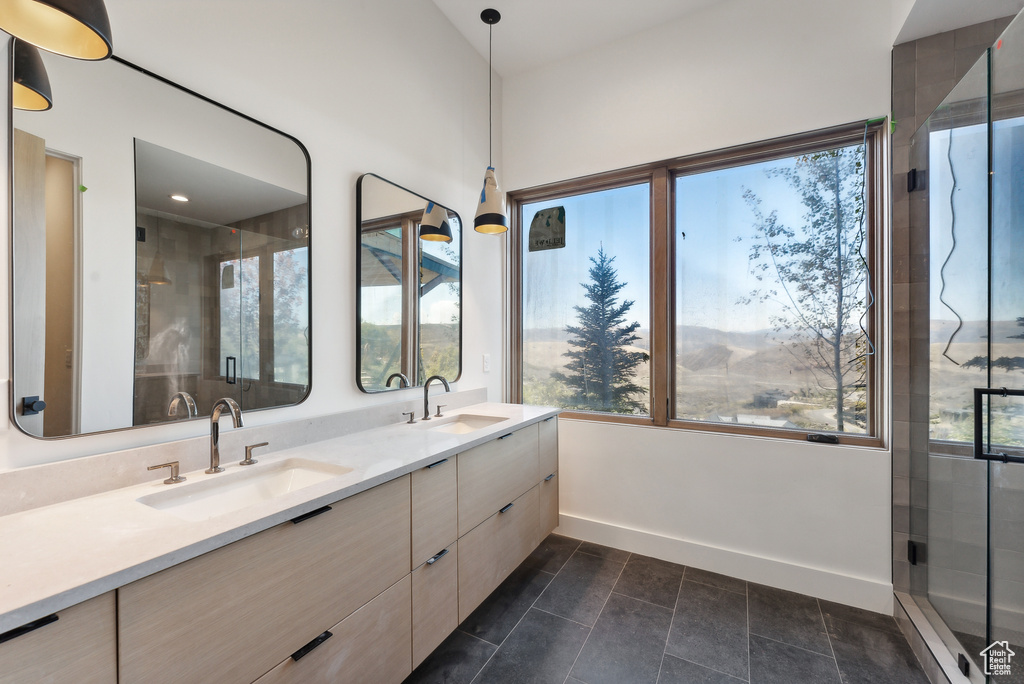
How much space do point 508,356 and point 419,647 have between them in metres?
1.89

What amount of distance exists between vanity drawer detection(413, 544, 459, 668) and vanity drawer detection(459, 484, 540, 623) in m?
0.05

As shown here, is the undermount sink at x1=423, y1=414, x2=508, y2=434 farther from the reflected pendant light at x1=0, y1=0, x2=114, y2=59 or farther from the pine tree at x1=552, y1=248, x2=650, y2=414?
the reflected pendant light at x1=0, y1=0, x2=114, y2=59

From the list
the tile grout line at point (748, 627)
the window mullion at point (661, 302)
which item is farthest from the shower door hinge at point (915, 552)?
the window mullion at point (661, 302)

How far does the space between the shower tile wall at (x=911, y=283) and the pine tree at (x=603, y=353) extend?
3.89ft

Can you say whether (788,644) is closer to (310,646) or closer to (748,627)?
(748,627)

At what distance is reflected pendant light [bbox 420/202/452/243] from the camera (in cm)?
227

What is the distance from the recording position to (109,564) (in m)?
0.74

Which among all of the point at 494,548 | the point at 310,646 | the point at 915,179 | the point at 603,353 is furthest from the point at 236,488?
the point at 915,179

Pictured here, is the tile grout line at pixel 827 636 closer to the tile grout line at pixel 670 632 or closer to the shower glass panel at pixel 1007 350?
the shower glass panel at pixel 1007 350

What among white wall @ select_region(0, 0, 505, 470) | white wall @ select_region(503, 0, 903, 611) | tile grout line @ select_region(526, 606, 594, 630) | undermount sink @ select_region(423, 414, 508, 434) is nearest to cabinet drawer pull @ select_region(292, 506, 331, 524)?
white wall @ select_region(0, 0, 505, 470)

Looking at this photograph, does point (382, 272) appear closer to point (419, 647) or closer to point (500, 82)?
point (419, 647)

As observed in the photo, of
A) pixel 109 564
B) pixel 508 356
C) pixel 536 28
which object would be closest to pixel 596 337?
pixel 508 356

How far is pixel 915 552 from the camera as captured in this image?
6.08 feet

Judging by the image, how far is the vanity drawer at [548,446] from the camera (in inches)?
91.8
